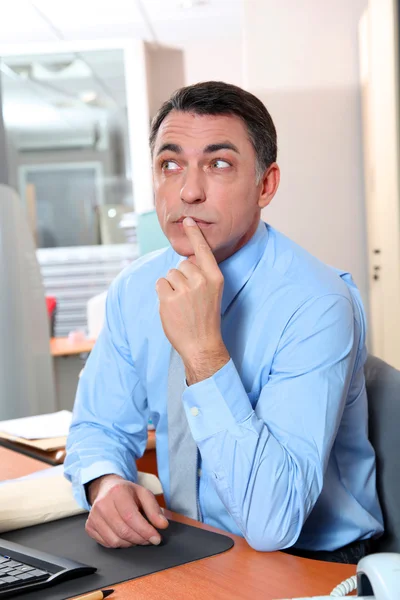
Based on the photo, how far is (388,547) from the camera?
129 centimetres

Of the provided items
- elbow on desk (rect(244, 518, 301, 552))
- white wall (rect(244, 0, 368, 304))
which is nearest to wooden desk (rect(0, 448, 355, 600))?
elbow on desk (rect(244, 518, 301, 552))

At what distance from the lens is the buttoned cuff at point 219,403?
1.07 m

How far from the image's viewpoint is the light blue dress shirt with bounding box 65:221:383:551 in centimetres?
106

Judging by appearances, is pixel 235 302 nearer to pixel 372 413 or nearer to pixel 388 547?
pixel 372 413

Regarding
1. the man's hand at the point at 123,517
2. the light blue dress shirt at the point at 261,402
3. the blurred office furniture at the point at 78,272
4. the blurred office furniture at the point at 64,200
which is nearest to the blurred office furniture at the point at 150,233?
the light blue dress shirt at the point at 261,402

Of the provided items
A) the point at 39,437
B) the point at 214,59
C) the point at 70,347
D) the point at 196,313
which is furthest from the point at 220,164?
the point at 214,59

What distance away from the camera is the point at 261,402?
3.69 ft

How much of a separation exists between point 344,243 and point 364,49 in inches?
39.1

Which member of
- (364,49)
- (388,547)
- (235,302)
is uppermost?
(364,49)

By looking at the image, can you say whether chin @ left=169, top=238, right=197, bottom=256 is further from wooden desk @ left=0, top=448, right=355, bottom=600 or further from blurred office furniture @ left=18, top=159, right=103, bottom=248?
blurred office furniture @ left=18, top=159, right=103, bottom=248

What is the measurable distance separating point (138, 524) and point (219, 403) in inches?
7.9

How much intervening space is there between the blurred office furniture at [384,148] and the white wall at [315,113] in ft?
0.50

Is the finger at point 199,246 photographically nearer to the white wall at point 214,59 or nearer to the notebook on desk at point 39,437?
the notebook on desk at point 39,437

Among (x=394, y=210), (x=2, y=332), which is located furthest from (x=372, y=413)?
(x=394, y=210)
